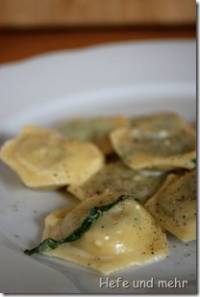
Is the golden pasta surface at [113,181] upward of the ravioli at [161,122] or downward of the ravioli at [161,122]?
downward

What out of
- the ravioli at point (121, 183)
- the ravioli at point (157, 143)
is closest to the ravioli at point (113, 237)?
the ravioli at point (121, 183)

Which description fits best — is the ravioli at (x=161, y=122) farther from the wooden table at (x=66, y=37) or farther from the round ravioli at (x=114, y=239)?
the wooden table at (x=66, y=37)

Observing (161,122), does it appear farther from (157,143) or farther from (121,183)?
(121,183)

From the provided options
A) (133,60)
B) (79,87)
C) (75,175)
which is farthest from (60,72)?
(75,175)

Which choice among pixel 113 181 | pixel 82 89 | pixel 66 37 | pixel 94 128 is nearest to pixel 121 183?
pixel 113 181

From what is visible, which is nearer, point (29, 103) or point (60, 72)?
point (29, 103)

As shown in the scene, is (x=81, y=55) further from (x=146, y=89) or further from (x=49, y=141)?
(x=49, y=141)

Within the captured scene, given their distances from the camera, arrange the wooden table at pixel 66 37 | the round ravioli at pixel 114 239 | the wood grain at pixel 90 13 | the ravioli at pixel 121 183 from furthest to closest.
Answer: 1. the wood grain at pixel 90 13
2. the wooden table at pixel 66 37
3. the ravioli at pixel 121 183
4. the round ravioli at pixel 114 239

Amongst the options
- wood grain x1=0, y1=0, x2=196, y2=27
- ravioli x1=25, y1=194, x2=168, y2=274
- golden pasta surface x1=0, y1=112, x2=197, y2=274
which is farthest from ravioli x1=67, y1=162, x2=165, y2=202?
wood grain x1=0, y1=0, x2=196, y2=27
